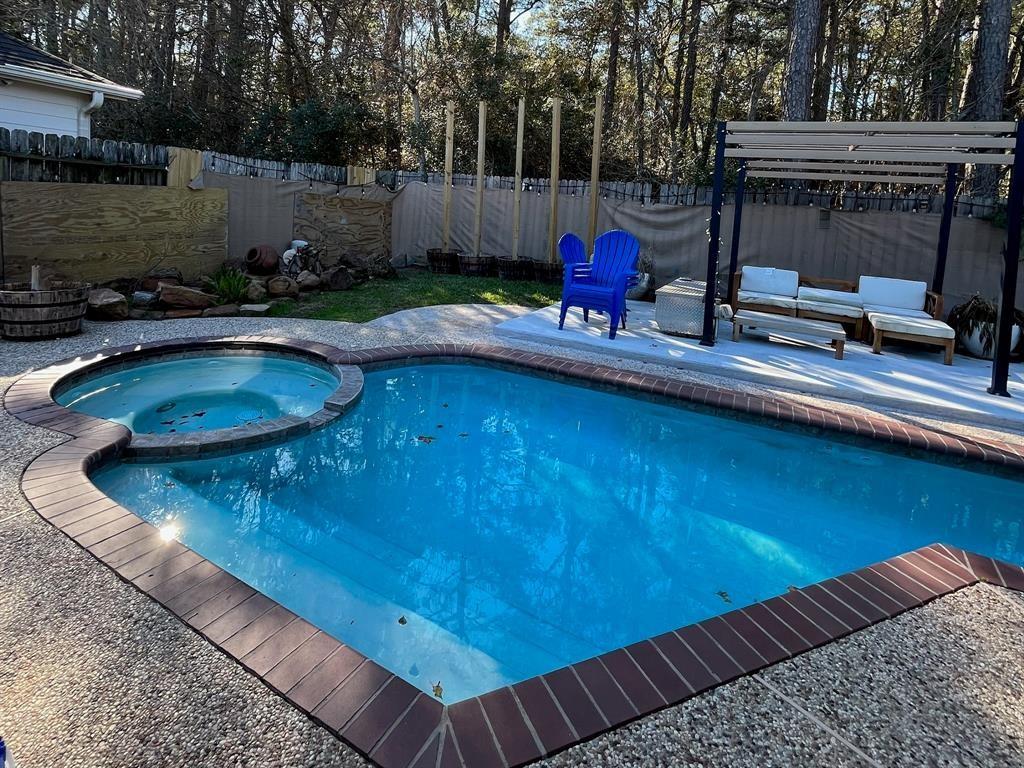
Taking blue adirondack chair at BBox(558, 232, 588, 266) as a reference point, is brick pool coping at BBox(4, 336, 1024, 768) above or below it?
below

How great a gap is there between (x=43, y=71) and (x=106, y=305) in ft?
12.0

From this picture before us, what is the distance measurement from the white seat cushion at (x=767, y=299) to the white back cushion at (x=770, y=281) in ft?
0.53

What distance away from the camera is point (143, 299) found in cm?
682

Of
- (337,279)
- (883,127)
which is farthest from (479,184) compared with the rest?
(883,127)

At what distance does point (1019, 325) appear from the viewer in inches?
242

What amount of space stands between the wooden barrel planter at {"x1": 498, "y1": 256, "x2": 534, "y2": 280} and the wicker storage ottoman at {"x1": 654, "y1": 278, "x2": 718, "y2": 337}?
343 cm

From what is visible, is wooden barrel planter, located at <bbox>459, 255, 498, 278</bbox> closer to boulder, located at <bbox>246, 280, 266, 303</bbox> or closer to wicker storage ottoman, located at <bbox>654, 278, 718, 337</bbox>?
boulder, located at <bbox>246, 280, 266, 303</bbox>

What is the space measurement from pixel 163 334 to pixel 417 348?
7.35 feet

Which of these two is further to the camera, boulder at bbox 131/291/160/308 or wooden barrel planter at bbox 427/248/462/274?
wooden barrel planter at bbox 427/248/462/274

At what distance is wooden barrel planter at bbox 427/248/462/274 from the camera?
10281 mm

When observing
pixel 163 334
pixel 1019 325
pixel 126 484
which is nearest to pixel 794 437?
pixel 1019 325

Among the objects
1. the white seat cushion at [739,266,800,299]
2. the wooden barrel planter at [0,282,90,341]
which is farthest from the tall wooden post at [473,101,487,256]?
the wooden barrel planter at [0,282,90,341]

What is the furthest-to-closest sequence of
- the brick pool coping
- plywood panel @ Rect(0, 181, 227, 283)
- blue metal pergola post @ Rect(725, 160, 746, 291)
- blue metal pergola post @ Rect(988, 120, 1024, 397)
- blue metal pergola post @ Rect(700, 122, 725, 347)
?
blue metal pergola post @ Rect(725, 160, 746, 291)
plywood panel @ Rect(0, 181, 227, 283)
blue metal pergola post @ Rect(700, 122, 725, 347)
blue metal pergola post @ Rect(988, 120, 1024, 397)
the brick pool coping

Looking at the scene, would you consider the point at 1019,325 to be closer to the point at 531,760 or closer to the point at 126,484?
the point at 531,760
